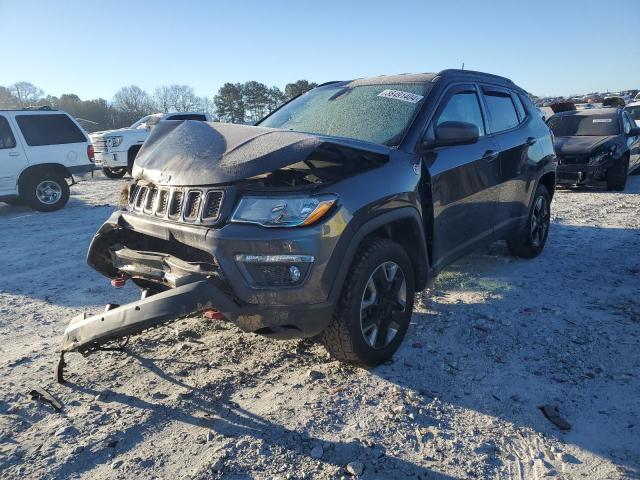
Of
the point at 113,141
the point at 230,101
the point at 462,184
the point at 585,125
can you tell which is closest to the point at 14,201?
the point at 113,141

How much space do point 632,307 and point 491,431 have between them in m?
2.28

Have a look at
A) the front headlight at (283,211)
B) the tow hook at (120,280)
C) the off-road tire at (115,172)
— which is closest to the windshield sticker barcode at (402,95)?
the front headlight at (283,211)

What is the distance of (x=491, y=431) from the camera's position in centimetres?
251

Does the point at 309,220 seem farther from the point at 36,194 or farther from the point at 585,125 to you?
the point at 585,125

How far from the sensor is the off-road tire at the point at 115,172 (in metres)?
15.1

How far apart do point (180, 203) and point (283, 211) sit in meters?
0.64

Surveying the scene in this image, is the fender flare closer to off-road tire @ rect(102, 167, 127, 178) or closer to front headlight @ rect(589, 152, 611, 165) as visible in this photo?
off-road tire @ rect(102, 167, 127, 178)

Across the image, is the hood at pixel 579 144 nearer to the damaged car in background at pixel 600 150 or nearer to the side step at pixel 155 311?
the damaged car in background at pixel 600 150

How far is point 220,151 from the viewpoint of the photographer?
2783 millimetres

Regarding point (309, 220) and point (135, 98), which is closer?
point (309, 220)

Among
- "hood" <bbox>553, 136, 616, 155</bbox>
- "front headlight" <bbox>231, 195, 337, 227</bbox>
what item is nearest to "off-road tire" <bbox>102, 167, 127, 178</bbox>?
"hood" <bbox>553, 136, 616, 155</bbox>

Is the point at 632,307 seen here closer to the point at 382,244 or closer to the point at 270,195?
the point at 382,244

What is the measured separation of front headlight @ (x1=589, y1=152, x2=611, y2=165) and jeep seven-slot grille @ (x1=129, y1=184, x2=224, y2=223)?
9.42m

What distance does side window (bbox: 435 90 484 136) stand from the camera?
12.2 ft
